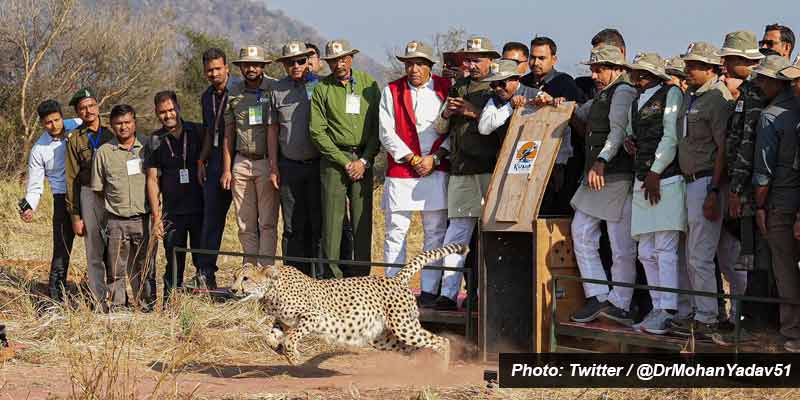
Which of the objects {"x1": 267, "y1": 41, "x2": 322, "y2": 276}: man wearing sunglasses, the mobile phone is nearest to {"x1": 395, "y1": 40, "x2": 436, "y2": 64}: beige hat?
{"x1": 267, "y1": 41, "x2": 322, "y2": 276}: man wearing sunglasses

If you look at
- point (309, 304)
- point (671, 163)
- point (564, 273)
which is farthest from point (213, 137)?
point (671, 163)

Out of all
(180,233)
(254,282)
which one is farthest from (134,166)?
(254,282)

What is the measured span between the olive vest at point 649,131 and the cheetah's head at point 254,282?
112 inches

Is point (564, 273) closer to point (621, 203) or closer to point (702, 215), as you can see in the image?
point (621, 203)

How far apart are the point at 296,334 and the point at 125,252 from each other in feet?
11.3

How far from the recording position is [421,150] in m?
10.2

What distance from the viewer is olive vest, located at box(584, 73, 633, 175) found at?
8836 mm

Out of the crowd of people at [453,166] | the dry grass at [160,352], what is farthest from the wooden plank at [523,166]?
the dry grass at [160,352]

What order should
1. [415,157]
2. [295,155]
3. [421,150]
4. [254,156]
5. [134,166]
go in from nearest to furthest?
[415,157]
[421,150]
[295,155]
[254,156]
[134,166]

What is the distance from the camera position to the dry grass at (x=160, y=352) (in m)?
7.38

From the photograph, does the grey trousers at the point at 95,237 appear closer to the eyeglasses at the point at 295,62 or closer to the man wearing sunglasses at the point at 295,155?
the man wearing sunglasses at the point at 295,155

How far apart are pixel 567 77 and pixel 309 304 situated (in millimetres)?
2961

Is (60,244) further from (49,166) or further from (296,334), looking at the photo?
(296,334)

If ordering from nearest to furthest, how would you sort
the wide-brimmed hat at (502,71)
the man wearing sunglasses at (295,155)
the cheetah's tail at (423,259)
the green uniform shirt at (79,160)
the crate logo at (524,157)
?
the crate logo at (524,157) < the cheetah's tail at (423,259) < the wide-brimmed hat at (502,71) < the man wearing sunglasses at (295,155) < the green uniform shirt at (79,160)
